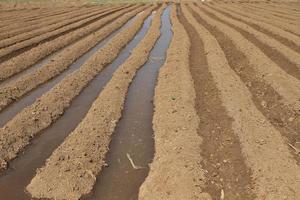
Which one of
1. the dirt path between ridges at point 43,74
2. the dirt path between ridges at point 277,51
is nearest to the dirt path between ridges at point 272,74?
the dirt path between ridges at point 277,51

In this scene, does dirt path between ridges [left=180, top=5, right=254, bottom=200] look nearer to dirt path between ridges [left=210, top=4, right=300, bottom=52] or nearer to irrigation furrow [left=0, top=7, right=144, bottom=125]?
irrigation furrow [left=0, top=7, right=144, bottom=125]

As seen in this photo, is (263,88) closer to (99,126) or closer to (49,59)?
(99,126)

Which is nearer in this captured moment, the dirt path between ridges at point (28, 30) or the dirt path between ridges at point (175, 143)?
the dirt path between ridges at point (175, 143)

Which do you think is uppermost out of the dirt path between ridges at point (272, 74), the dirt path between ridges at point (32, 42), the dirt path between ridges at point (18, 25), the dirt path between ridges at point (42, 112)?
the dirt path between ridges at point (42, 112)

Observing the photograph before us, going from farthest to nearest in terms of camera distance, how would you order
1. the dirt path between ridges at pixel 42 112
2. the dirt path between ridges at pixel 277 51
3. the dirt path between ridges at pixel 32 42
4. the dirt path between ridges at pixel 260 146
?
the dirt path between ridges at pixel 32 42, the dirt path between ridges at pixel 277 51, the dirt path between ridges at pixel 42 112, the dirt path between ridges at pixel 260 146

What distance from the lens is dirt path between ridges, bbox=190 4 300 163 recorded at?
32.6 feet

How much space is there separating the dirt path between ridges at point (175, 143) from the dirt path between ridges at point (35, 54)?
577 centimetres

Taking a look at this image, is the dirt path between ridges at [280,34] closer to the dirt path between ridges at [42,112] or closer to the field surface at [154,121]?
→ the field surface at [154,121]

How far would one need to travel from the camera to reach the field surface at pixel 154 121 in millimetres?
7742

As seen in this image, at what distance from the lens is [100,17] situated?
3306 centimetres

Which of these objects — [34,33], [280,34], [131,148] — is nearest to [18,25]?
[34,33]

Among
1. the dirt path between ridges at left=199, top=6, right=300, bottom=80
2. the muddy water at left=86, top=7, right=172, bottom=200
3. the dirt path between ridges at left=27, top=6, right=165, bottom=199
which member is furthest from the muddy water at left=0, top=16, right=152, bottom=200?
the dirt path between ridges at left=199, top=6, right=300, bottom=80

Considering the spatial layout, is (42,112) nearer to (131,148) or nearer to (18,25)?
(131,148)

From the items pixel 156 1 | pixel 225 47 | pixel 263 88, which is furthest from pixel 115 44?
pixel 156 1
